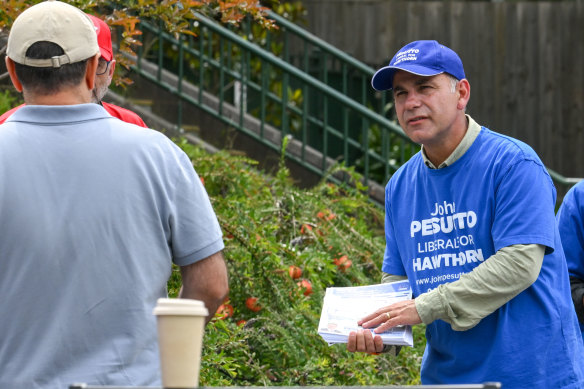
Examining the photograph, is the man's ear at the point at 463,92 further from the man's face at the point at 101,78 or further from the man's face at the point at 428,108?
the man's face at the point at 101,78

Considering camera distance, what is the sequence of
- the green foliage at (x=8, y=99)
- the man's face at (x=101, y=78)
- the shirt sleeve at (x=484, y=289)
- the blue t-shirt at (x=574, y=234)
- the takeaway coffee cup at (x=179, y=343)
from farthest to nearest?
the green foliage at (x=8, y=99) → the blue t-shirt at (x=574, y=234) → the man's face at (x=101, y=78) → the shirt sleeve at (x=484, y=289) → the takeaway coffee cup at (x=179, y=343)

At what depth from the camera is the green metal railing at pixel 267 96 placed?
8.02 m

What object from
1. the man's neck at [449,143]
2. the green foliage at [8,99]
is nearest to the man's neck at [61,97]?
the man's neck at [449,143]

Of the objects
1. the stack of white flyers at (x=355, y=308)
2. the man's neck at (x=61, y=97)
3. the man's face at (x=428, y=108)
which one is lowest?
the stack of white flyers at (x=355, y=308)

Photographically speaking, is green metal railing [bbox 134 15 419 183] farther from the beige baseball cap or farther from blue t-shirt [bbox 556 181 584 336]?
the beige baseball cap

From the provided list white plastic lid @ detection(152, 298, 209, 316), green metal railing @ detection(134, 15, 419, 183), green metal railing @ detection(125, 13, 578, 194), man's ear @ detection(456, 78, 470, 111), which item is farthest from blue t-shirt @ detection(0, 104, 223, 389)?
green metal railing @ detection(125, 13, 578, 194)

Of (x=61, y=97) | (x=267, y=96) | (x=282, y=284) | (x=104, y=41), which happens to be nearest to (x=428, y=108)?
(x=104, y=41)

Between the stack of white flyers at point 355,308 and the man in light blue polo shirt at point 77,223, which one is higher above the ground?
the man in light blue polo shirt at point 77,223

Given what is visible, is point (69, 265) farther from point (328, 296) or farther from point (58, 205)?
point (328, 296)

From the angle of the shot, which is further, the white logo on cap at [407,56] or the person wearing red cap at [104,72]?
the white logo on cap at [407,56]

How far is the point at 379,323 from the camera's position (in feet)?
10.1

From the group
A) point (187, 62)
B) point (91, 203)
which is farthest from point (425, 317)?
point (187, 62)

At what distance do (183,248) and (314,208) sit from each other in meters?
3.63

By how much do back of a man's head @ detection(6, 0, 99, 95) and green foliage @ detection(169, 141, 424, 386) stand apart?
1987 mm
